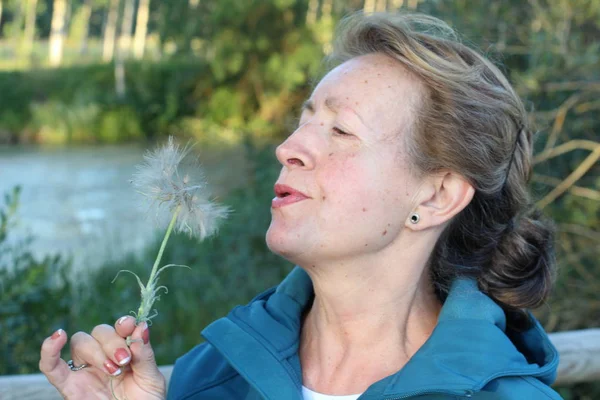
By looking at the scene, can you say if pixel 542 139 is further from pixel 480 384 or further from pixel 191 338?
pixel 480 384

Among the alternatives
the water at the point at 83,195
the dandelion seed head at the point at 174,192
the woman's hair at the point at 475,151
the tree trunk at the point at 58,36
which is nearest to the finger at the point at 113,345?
the dandelion seed head at the point at 174,192

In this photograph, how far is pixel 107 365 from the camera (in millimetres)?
1674

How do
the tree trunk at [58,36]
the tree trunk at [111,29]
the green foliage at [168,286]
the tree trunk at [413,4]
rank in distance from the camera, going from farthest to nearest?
the tree trunk at [111,29] < the tree trunk at [58,36] < the tree trunk at [413,4] < the green foliage at [168,286]

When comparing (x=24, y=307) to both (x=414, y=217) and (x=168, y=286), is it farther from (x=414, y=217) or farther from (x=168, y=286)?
(x=414, y=217)

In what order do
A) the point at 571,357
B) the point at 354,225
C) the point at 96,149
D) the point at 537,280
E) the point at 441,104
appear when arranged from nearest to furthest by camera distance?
1. the point at 354,225
2. the point at 441,104
3. the point at 537,280
4. the point at 571,357
5. the point at 96,149

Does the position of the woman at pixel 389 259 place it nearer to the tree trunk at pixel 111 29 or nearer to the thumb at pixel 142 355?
the thumb at pixel 142 355

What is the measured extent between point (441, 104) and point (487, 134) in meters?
0.14

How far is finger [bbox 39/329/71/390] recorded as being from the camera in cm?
164

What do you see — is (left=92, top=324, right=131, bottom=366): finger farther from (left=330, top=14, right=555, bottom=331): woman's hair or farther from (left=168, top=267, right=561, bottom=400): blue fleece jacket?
(left=330, top=14, right=555, bottom=331): woman's hair

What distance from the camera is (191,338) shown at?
460 centimetres

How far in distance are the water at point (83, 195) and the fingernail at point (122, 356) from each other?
3680 millimetres

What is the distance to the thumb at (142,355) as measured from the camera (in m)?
1.65

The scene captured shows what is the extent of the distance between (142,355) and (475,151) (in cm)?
92

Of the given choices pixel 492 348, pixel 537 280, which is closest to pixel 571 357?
pixel 537 280
